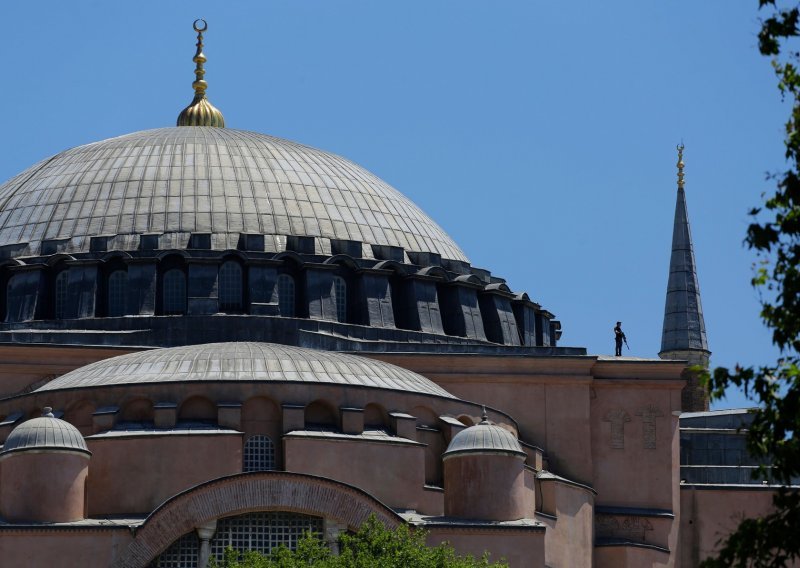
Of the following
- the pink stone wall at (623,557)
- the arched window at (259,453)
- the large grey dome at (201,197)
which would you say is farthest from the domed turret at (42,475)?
Answer: the large grey dome at (201,197)

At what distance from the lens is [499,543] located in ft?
140

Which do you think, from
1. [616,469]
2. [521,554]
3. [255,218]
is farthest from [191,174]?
[521,554]

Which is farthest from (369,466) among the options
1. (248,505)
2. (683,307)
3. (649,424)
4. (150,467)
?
(683,307)

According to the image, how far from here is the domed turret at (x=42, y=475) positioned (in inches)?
1630

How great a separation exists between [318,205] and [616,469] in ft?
36.9

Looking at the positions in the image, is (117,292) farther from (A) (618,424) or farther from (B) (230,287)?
(A) (618,424)

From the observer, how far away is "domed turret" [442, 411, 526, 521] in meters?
43.2

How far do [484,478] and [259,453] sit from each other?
4.65 meters

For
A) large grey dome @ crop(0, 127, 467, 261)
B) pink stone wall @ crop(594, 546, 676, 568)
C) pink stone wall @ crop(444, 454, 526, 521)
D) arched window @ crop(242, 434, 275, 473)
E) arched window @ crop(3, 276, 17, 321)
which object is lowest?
pink stone wall @ crop(594, 546, 676, 568)

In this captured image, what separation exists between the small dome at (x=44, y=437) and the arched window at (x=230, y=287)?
480 inches

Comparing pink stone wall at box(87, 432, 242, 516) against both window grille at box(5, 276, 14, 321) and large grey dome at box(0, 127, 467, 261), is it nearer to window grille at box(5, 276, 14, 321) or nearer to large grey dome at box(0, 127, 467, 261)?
window grille at box(5, 276, 14, 321)

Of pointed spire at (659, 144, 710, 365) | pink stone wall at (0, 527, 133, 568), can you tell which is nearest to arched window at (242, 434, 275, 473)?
pink stone wall at (0, 527, 133, 568)

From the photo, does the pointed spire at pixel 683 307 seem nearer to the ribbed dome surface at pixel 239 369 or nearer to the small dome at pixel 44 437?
the ribbed dome surface at pixel 239 369

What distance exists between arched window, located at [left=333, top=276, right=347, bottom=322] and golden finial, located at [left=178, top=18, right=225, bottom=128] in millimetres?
11620
